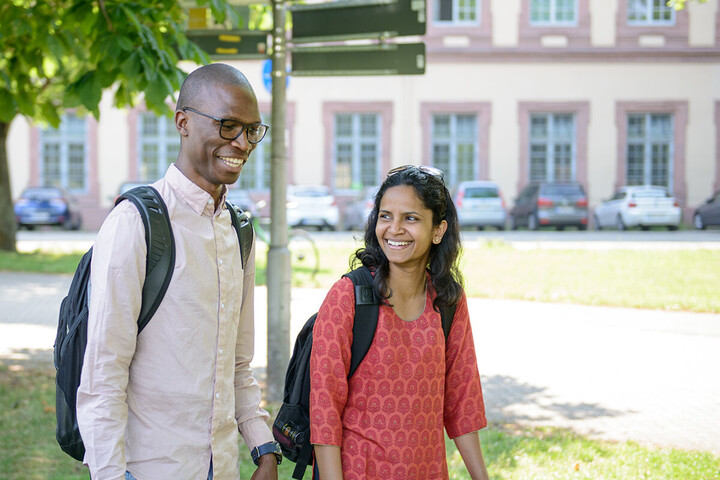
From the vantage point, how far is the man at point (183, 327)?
2.04 m

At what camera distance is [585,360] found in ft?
26.0

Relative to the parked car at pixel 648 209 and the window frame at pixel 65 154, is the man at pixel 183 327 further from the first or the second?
the window frame at pixel 65 154

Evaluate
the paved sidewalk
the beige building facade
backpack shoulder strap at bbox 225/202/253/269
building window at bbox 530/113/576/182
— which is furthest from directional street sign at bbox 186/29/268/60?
building window at bbox 530/113/576/182

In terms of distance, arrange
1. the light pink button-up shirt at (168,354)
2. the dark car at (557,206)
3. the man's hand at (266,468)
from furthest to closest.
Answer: the dark car at (557,206) < the man's hand at (266,468) < the light pink button-up shirt at (168,354)

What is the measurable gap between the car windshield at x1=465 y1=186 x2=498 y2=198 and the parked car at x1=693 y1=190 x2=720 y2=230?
6.63m

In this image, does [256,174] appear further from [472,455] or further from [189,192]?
[189,192]

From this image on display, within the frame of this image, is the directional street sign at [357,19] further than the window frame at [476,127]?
No

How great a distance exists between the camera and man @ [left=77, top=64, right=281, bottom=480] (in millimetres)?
2043

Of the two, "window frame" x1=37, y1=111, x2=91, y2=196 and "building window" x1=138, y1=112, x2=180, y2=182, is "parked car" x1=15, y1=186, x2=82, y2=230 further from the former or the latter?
"building window" x1=138, y1=112, x2=180, y2=182

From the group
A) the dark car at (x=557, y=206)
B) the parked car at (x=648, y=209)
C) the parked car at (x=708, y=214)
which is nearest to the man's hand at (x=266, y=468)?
the dark car at (x=557, y=206)

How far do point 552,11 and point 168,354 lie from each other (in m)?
32.0

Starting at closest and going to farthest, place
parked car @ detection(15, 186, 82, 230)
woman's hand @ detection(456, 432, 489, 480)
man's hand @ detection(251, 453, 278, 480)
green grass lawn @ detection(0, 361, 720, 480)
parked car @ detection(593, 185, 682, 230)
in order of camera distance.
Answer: man's hand @ detection(251, 453, 278, 480) → woman's hand @ detection(456, 432, 489, 480) → green grass lawn @ detection(0, 361, 720, 480) → parked car @ detection(593, 185, 682, 230) → parked car @ detection(15, 186, 82, 230)

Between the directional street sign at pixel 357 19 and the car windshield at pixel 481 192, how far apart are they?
2260 cm

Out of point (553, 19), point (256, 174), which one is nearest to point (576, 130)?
point (553, 19)
